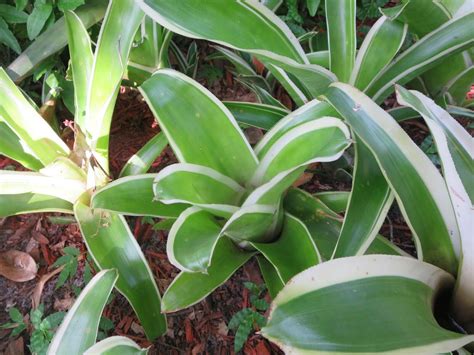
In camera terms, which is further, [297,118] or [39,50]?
[39,50]

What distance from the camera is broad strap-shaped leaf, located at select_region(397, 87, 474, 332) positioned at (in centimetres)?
62

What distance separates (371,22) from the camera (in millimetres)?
1503

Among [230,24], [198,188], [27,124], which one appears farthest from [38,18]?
[198,188]

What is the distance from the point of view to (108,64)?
3.48 feet

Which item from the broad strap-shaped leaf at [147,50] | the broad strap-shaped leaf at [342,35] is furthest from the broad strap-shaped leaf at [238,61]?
the broad strap-shaped leaf at [342,35]

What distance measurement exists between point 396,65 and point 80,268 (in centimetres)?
93

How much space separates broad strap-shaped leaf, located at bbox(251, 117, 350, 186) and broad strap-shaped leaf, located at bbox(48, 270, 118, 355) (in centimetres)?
35

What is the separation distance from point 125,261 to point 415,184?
23.9 inches

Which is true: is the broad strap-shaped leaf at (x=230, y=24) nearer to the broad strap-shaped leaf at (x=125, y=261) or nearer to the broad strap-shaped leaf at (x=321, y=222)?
the broad strap-shaped leaf at (x=321, y=222)

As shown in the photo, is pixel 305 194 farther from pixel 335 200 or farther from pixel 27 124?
pixel 27 124

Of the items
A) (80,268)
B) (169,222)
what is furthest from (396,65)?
(80,268)

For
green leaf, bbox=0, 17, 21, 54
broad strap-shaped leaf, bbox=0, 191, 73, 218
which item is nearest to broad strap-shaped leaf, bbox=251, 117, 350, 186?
broad strap-shaped leaf, bbox=0, 191, 73, 218

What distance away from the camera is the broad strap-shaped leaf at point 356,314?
0.51 meters

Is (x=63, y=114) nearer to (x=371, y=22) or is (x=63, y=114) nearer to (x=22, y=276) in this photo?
(x=22, y=276)
